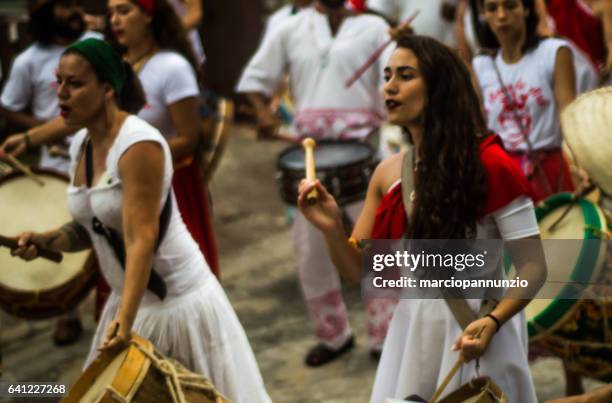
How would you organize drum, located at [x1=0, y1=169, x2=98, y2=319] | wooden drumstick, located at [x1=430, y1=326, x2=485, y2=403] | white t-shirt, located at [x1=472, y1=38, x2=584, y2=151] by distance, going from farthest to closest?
white t-shirt, located at [x1=472, y1=38, x2=584, y2=151] < drum, located at [x1=0, y1=169, x2=98, y2=319] < wooden drumstick, located at [x1=430, y1=326, x2=485, y2=403]

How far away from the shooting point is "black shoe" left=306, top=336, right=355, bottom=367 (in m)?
5.79

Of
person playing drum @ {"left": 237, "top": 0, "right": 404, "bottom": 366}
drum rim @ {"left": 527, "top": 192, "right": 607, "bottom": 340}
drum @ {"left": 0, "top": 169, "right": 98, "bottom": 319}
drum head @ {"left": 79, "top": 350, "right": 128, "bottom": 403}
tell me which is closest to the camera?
drum head @ {"left": 79, "top": 350, "right": 128, "bottom": 403}

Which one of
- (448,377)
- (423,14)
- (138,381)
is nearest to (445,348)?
(448,377)

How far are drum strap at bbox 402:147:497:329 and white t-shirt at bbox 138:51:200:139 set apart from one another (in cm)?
196

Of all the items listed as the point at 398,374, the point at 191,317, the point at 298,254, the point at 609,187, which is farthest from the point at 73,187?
the point at 298,254

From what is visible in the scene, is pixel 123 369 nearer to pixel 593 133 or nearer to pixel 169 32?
pixel 593 133

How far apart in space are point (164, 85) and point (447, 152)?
2137 millimetres

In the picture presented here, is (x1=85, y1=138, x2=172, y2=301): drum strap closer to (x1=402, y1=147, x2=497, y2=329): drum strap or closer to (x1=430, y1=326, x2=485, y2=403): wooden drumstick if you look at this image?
(x1=402, y1=147, x2=497, y2=329): drum strap

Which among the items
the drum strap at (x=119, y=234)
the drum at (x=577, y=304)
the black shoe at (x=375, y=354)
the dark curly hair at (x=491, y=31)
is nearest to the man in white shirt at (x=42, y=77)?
the black shoe at (x=375, y=354)

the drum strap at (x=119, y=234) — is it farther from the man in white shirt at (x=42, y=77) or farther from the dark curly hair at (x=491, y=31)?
the man in white shirt at (x=42, y=77)

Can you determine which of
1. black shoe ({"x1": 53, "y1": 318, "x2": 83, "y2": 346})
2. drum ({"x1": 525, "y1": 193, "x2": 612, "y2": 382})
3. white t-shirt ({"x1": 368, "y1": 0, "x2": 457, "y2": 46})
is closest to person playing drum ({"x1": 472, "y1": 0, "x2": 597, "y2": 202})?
drum ({"x1": 525, "y1": 193, "x2": 612, "y2": 382})

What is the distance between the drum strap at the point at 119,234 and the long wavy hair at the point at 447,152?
954 mm

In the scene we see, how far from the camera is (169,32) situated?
527 centimetres

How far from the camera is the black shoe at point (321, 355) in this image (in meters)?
5.79
